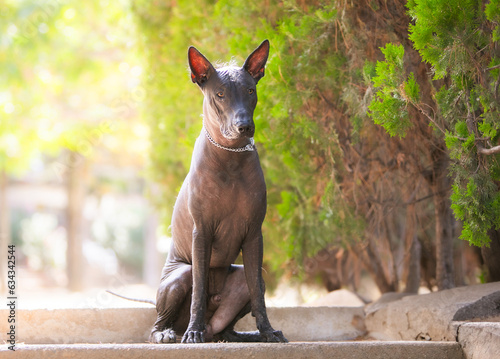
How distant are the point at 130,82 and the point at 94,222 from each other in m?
9.03

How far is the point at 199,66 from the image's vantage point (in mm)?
3605

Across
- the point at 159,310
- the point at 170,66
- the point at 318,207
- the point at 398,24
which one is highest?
the point at 170,66

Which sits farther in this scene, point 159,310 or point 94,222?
point 94,222

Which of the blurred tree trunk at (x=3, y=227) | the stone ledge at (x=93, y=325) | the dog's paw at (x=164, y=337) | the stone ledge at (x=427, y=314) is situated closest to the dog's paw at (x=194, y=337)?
the dog's paw at (x=164, y=337)

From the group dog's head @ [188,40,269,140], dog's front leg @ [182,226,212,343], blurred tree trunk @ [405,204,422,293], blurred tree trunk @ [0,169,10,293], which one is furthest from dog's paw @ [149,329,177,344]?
blurred tree trunk @ [0,169,10,293]

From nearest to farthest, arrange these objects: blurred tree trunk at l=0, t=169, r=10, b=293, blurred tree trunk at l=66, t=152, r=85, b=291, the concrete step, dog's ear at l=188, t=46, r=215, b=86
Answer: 1. the concrete step
2. dog's ear at l=188, t=46, r=215, b=86
3. blurred tree trunk at l=0, t=169, r=10, b=293
4. blurred tree trunk at l=66, t=152, r=85, b=291

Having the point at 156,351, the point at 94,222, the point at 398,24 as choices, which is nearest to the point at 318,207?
the point at 398,24

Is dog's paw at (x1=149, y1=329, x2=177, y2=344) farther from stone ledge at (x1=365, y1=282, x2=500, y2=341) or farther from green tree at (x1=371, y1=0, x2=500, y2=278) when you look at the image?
green tree at (x1=371, y1=0, x2=500, y2=278)

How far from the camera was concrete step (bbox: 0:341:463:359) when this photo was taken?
318cm

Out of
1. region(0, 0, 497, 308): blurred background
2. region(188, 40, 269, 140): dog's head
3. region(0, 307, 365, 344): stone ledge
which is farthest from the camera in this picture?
region(0, 0, 497, 308): blurred background

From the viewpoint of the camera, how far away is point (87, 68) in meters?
14.4

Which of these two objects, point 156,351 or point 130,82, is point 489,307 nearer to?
point 156,351

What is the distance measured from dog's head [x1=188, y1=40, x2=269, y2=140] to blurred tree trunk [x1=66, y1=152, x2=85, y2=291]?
487 inches

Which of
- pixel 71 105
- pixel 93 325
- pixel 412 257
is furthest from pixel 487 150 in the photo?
pixel 71 105
